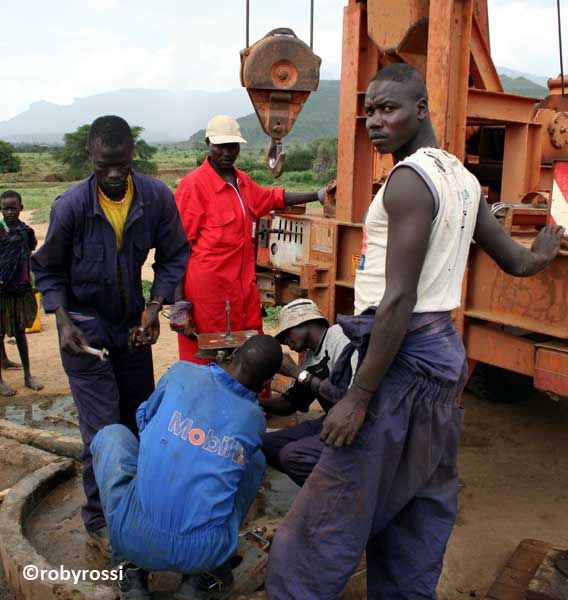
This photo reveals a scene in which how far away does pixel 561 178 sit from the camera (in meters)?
3.05

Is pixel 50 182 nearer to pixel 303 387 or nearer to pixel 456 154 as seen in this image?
pixel 456 154

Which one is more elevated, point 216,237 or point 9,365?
point 216,237

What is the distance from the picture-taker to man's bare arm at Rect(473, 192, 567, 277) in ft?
7.74

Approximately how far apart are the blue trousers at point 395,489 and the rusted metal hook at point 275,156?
9.47 ft

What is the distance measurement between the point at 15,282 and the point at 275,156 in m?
2.56

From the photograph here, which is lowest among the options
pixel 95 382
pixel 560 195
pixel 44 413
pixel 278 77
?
pixel 44 413

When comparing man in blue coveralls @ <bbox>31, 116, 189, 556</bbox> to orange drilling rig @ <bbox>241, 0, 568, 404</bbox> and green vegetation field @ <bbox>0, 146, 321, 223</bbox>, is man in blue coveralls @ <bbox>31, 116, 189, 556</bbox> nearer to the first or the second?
orange drilling rig @ <bbox>241, 0, 568, 404</bbox>

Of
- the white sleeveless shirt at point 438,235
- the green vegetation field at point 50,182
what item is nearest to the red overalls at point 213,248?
the white sleeveless shirt at point 438,235

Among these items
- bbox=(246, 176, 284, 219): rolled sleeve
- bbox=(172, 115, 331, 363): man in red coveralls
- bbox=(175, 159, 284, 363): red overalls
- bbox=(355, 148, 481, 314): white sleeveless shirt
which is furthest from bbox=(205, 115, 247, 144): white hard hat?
bbox=(355, 148, 481, 314): white sleeveless shirt

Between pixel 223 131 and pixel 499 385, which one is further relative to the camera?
pixel 499 385

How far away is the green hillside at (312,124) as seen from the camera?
134637mm

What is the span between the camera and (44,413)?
17.5 feet

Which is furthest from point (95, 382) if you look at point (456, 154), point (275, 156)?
point (275, 156)

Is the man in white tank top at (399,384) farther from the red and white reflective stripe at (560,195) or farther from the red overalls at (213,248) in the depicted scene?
the red overalls at (213,248)
